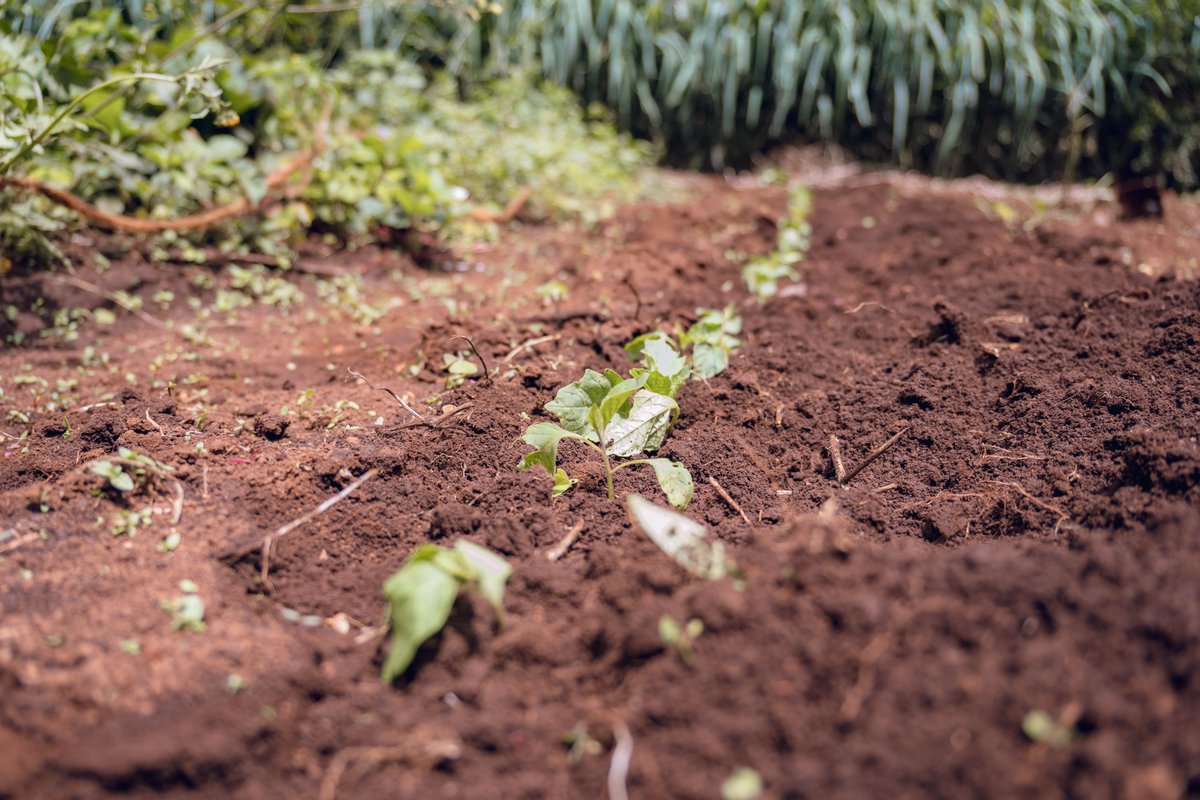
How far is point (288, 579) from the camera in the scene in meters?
1.74

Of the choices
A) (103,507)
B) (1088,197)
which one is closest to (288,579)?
(103,507)

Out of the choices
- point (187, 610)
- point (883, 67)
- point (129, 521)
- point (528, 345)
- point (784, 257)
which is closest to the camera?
point (187, 610)

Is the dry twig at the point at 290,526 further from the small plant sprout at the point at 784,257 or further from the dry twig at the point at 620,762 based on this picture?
the small plant sprout at the point at 784,257

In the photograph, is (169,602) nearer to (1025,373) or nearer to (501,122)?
(1025,373)

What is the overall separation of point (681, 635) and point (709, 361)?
1.30m

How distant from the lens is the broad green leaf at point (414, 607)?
139cm

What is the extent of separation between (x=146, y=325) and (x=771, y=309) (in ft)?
7.34

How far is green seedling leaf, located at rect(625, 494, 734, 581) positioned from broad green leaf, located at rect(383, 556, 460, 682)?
36 centimetres

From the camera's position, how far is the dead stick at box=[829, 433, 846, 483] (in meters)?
2.18

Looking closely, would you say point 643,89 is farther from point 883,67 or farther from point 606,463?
point 606,463

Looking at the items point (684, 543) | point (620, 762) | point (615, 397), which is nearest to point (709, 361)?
point (615, 397)

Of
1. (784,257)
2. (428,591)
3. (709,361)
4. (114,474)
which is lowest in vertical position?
(784,257)

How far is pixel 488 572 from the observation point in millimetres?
1461

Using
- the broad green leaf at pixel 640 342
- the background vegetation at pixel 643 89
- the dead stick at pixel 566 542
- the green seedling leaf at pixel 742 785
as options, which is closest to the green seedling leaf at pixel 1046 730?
the green seedling leaf at pixel 742 785
